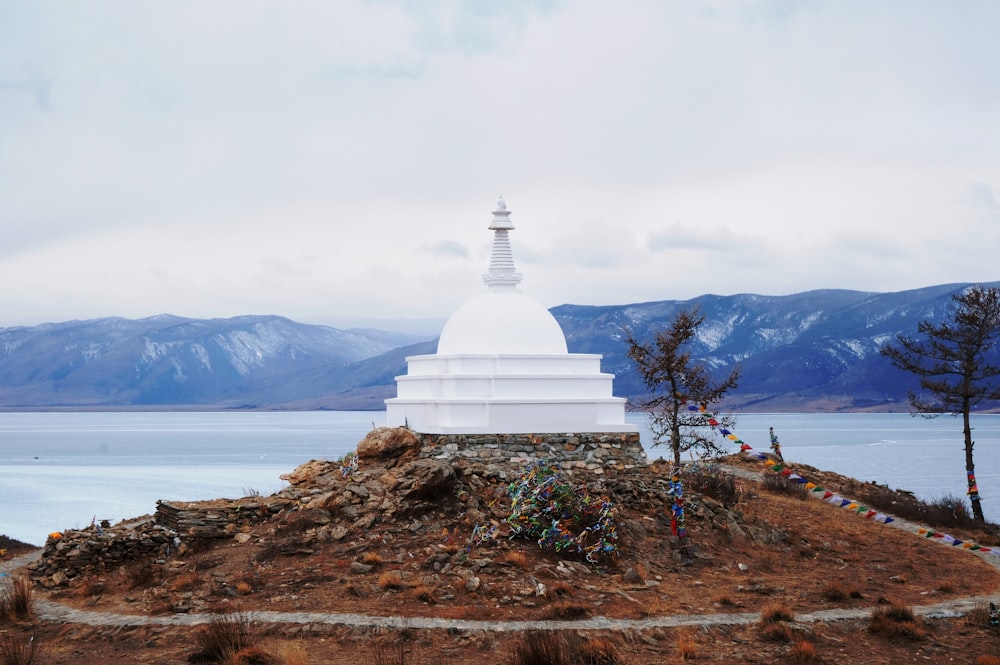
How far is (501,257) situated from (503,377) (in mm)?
3982

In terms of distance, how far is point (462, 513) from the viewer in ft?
65.0

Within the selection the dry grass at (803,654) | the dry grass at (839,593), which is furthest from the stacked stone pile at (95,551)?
the dry grass at (839,593)

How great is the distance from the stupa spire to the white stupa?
3 cm

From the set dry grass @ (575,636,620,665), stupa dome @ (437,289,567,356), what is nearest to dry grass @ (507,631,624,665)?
dry grass @ (575,636,620,665)

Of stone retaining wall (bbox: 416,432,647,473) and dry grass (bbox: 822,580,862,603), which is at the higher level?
stone retaining wall (bbox: 416,432,647,473)

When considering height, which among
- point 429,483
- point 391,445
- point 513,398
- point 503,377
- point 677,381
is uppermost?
point 503,377

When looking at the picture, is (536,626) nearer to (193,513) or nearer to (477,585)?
(477,585)

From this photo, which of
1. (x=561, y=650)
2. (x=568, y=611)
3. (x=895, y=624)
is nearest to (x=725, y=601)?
(x=895, y=624)

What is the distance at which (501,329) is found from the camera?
26156 millimetres

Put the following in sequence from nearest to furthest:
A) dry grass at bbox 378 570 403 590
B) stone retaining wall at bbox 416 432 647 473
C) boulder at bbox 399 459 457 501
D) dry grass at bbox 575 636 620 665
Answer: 1. dry grass at bbox 575 636 620 665
2. dry grass at bbox 378 570 403 590
3. boulder at bbox 399 459 457 501
4. stone retaining wall at bbox 416 432 647 473

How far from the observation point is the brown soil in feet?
48.7

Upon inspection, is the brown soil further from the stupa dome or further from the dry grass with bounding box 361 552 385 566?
the stupa dome

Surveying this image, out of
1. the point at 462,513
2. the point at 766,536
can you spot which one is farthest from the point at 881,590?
the point at 462,513

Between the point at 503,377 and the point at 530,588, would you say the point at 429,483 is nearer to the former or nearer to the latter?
the point at 530,588
